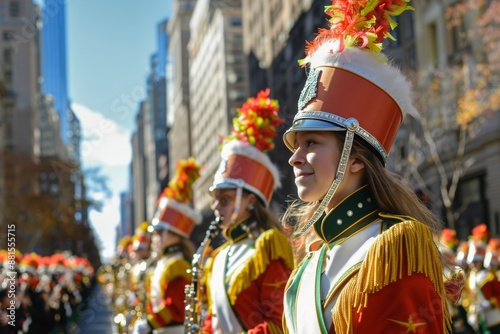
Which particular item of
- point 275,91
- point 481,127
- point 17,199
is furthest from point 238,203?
point 275,91

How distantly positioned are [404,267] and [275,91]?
44.7 metres

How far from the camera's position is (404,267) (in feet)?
9.36

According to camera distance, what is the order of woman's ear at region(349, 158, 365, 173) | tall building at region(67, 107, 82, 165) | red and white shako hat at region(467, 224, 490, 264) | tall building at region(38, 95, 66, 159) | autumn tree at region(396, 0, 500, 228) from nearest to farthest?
woman's ear at region(349, 158, 365, 173) < red and white shako hat at region(467, 224, 490, 264) < tall building at region(67, 107, 82, 165) < autumn tree at region(396, 0, 500, 228) < tall building at region(38, 95, 66, 159)

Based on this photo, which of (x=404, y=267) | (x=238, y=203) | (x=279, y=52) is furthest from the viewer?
(x=279, y=52)

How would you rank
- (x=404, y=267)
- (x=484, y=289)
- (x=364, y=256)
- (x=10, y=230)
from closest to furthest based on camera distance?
(x=404, y=267)
(x=364, y=256)
(x=10, y=230)
(x=484, y=289)

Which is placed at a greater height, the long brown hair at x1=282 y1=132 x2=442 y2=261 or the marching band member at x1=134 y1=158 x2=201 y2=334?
the long brown hair at x1=282 y1=132 x2=442 y2=261

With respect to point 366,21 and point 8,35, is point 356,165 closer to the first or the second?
point 366,21

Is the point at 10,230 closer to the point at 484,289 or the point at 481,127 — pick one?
the point at 484,289

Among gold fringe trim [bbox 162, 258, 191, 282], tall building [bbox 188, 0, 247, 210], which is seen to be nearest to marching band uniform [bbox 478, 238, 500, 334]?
gold fringe trim [bbox 162, 258, 191, 282]

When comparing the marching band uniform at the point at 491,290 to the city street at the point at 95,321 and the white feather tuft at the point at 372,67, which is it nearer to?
the city street at the point at 95,321

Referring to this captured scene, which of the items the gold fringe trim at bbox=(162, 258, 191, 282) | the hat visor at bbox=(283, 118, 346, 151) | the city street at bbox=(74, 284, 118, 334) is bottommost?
the city street at bbox=(74, 284, 118, 334)

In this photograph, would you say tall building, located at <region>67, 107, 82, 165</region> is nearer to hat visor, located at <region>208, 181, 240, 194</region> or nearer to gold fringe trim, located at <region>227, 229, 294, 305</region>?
hat visor, located at <region>208, 181, 240, 194</region>

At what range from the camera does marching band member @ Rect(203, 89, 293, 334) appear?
521 centimetres

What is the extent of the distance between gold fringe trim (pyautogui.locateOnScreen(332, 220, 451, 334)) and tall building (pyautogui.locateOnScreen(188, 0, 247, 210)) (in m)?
67.1
